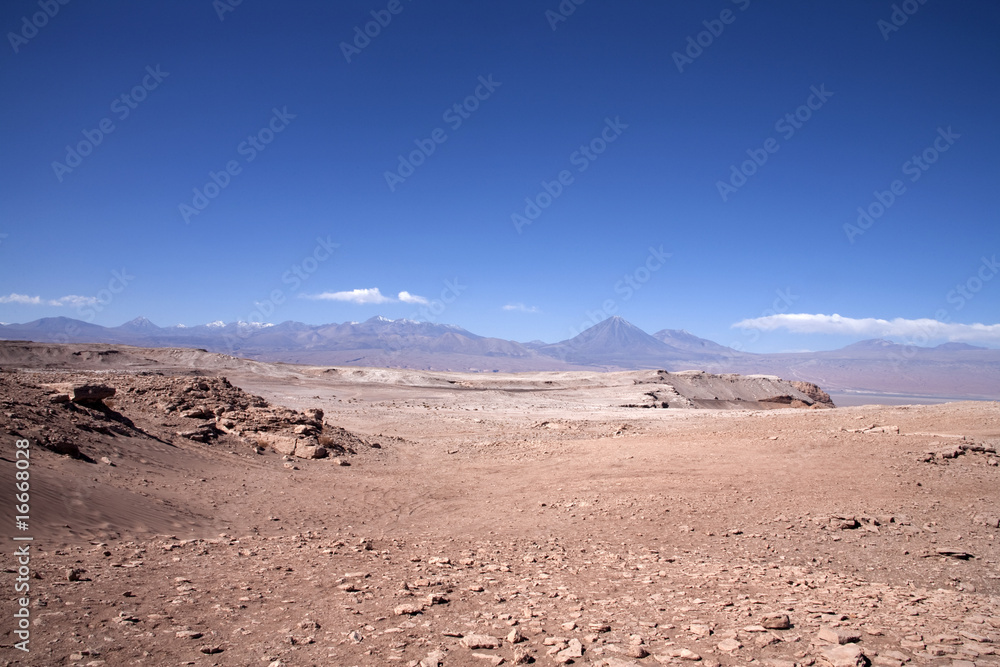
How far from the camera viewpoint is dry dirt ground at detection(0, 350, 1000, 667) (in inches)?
168

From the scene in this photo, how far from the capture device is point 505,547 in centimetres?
748

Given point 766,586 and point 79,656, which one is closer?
point 79,656

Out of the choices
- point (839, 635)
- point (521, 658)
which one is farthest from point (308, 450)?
point (839, 635)

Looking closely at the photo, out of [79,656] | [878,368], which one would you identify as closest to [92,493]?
Result: [79,656]

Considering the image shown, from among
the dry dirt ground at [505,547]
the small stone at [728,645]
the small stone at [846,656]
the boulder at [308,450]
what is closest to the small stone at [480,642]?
the dry dirt ground at [505,547]

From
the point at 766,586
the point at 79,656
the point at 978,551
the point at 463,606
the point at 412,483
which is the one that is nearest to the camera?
the point at 79,656

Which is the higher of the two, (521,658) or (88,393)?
(88,393)

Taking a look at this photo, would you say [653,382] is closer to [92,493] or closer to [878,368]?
[92,493]

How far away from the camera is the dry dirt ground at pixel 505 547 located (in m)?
4.27

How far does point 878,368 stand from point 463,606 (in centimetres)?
22075

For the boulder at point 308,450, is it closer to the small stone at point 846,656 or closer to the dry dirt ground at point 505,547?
the dry dirt ground at point 505,547

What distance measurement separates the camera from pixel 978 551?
7168 millimetres

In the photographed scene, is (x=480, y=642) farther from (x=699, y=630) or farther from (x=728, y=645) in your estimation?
(x=728, y=645)

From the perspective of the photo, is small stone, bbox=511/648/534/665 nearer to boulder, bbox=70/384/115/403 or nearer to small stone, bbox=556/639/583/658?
small stone, bbox=556/639/583/658
